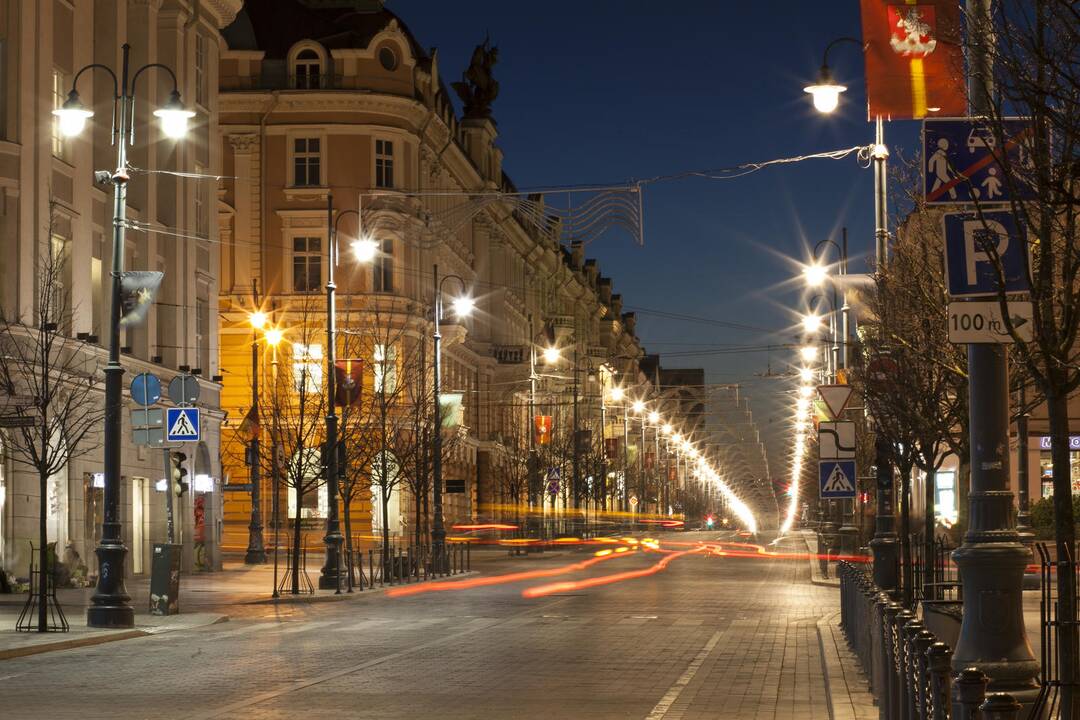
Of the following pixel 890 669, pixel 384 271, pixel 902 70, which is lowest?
pixel 890 669

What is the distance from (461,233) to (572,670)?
67.8m

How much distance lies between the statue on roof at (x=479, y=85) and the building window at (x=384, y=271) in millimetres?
21671

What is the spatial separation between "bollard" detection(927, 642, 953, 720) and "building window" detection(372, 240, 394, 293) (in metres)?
64.2

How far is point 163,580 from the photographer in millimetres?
29375

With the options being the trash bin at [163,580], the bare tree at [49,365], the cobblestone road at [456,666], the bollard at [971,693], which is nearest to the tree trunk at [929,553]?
the cobblestone road at [456,666]

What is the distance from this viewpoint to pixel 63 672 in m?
19.6

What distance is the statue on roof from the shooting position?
91.4m

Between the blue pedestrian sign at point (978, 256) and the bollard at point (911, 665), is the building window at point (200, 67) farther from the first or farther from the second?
the bollard at point (911, 665)

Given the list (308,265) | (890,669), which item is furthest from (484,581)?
(890,669)

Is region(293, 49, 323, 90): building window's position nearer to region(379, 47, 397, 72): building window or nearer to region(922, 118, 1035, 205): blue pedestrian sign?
region(379, 47, 397, 72): building window

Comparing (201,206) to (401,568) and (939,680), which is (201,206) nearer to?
(401,568)

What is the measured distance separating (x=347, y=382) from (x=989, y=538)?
32623mm

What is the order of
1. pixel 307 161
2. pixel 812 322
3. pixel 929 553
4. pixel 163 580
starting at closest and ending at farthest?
pixel 929 553 → pixel 163 580 → pixel 812 322 → pixel 307 161

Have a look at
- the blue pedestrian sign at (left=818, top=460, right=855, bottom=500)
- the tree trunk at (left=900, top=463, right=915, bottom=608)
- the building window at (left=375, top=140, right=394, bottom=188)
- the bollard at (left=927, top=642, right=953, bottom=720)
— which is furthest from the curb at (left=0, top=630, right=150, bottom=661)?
the building window at (left=375, top=140, right=394, bottom=188)
